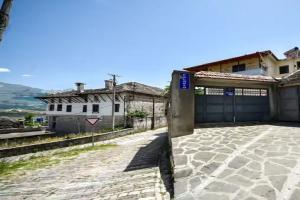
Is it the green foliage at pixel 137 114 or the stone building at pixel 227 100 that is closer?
the stone building at pixel 227 100

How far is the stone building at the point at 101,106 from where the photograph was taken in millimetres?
29328

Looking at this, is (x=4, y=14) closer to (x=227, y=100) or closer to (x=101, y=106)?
(x=227, y=100)

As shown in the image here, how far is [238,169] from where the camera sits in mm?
5309

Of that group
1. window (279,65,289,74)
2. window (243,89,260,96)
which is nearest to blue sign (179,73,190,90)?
window (243,89,260,96)

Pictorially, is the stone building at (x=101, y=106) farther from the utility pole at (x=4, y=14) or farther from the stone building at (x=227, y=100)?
the utility pole at (x=4, y=14)

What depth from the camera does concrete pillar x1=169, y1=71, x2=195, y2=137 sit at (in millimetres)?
9883

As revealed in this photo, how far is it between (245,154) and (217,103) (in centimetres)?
709

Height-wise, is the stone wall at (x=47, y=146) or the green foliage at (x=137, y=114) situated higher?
the green foliage at (x=137, y=114)

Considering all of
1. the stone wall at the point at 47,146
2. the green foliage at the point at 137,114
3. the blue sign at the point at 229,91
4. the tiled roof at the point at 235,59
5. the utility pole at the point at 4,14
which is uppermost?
the tiled roof at the point at 235,59

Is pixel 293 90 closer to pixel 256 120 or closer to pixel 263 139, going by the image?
pixel 256 120

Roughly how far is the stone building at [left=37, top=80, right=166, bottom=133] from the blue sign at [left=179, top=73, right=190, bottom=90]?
726 inches

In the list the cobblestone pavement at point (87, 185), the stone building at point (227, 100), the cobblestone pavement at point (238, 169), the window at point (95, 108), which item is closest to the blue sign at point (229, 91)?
the stone building at point (227, 100)

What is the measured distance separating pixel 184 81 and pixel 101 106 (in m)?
23.5

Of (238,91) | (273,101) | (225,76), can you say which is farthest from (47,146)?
(273,101)
